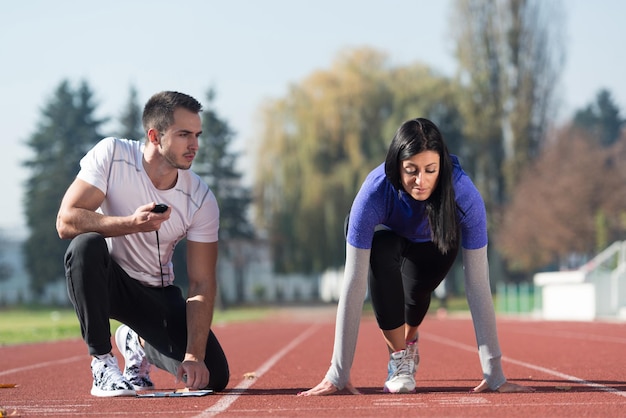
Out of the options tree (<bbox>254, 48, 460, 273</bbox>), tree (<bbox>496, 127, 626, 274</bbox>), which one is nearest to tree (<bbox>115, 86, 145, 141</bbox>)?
tree (<bbox>254, 48, 460, 273</bbox>)

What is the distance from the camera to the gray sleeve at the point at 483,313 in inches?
245

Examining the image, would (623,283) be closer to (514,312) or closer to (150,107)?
(514,312)

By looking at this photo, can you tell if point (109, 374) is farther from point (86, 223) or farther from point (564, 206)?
point (564, 206)

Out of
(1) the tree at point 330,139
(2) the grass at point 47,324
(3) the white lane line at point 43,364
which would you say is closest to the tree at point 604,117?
(2) the grass at point 47,324

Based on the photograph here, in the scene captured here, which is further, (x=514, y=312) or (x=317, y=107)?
(x=317, y=107)

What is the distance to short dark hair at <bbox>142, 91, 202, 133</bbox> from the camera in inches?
250

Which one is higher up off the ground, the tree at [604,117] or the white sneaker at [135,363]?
the tree at [604,117]

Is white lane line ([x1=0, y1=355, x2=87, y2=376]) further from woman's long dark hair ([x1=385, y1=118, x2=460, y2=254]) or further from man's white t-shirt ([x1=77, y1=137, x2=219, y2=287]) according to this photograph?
woman's long dark hair ([x1=385, y1=118, x2=460, y2=254])

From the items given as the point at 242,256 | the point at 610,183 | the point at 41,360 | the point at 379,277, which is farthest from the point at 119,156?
the point at 242,256

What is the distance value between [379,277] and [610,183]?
47.2 metres

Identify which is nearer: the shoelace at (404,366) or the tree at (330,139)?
the shoelace at (404,366)

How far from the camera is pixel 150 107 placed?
6.45 metres

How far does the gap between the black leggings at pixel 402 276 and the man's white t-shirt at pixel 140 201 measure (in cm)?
110

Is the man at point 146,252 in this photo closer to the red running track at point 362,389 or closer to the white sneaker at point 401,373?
the red running track at point 362,389
